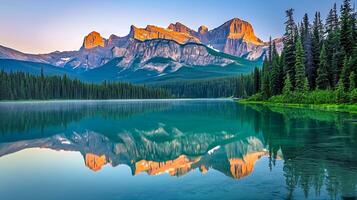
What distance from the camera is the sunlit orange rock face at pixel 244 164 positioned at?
14828mm

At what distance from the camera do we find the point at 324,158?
16.8 metres

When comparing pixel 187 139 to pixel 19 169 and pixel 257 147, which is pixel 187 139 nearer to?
pixel 257 147

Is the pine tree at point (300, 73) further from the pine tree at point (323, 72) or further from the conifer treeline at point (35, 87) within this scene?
the conifer treeline at point (35, 87)

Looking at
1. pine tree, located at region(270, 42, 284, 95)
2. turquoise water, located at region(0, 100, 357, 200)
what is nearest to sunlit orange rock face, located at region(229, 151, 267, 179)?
turquoise water, located at region(0, 100, 357, 200)

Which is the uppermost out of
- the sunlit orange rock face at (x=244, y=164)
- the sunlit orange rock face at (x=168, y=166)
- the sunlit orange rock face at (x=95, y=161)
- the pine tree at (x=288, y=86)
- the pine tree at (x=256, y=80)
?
the pine tree at (x=256, y=80)

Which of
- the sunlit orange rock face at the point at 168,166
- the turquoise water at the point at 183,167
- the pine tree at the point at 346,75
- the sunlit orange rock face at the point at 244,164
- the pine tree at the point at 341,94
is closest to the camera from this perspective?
the turquoise water at the point at 183,167

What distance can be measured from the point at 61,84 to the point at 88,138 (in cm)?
16955

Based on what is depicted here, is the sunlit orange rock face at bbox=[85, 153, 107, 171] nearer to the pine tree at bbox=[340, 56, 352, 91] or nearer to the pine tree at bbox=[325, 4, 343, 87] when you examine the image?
the pine tree at bbox=[340, 56, 352, 91]

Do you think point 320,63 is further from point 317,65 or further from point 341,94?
point 341,94

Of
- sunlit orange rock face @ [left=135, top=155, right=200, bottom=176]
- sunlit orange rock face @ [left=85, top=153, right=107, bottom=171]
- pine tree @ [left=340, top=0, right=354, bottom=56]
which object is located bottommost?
sunlit orange rock face @ [left=85, top=153, right=107, bottom=171]

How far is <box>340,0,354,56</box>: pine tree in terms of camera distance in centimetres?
7138

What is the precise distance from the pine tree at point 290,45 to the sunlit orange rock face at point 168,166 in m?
72.4

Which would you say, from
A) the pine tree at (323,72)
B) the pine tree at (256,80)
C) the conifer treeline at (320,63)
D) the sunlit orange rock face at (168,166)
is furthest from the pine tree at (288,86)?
the sunlit orange rock face at (168,166)

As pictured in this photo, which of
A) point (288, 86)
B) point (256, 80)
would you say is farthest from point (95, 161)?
point (256, 80)
